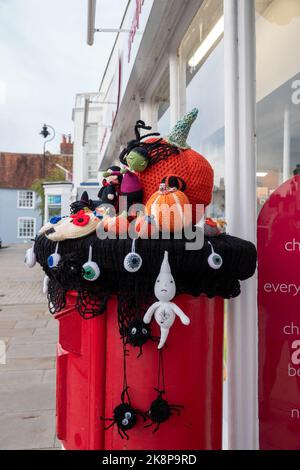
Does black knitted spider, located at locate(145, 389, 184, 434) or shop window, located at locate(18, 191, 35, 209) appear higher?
shop window, located at locate(18, 191, 35, 209)

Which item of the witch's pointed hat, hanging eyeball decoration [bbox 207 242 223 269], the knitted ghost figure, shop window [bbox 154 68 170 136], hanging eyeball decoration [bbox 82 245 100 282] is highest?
shop window [bbox 154 68 170 136]

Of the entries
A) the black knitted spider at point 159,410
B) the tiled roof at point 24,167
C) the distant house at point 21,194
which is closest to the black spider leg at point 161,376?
the black knitted spider at point 159,410

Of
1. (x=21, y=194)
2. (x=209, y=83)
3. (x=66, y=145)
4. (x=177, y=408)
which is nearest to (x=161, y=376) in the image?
(x=177, y=408)

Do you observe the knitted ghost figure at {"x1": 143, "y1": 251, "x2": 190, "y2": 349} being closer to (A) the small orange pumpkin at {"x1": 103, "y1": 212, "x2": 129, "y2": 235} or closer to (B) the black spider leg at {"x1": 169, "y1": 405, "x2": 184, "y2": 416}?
(A) the small orange pumpkin at {"x1": 103, "y1": 212, "x2": 129, "y2": 235}

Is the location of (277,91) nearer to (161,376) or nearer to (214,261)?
(214,261)

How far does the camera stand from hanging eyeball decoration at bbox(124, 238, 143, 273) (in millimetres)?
1081

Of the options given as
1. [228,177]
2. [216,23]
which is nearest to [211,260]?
[228,177]

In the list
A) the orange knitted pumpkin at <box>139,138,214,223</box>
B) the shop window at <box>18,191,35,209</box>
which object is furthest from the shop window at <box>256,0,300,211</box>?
the shop window at <box>18,191,35,209</box>

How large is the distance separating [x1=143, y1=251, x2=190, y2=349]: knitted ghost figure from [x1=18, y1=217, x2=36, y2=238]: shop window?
116ft

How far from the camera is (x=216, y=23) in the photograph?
2.30 m

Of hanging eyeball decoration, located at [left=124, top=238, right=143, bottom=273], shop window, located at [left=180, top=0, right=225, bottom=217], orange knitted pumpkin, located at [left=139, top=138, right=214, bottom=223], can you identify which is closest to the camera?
hanging eyeball decoration, located at [left=124, top=238, right=143, bottom=273]

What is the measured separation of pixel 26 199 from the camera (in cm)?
3550

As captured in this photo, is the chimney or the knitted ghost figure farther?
the chimney

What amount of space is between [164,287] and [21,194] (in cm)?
3639
